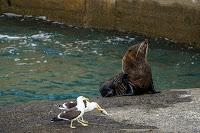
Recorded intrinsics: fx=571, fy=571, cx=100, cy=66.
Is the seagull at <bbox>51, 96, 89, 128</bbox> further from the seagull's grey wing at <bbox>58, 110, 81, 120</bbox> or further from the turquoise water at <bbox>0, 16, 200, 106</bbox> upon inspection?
the turquoise water at <bbox>0, 16, 200, 106</bbox>

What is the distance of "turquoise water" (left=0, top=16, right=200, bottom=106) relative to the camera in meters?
13.2

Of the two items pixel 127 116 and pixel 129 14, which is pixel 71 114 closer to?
pixel 127 116

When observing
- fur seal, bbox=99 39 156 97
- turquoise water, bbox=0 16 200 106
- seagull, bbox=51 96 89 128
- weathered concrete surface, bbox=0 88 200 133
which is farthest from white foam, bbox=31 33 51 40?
seagull, bbox=51 96 89 128

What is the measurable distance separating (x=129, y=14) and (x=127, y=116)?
1169cm

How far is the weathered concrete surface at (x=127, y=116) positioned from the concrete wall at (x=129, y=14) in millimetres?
8578

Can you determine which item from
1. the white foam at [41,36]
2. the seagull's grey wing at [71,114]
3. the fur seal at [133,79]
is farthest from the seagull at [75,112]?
the white foam at [41,36]

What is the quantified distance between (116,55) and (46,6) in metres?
5.85

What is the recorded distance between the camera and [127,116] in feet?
28.2

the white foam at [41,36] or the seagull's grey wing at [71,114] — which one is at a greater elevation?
the seagull's grey wing at [71,114]

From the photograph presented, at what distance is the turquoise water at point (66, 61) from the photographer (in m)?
13.2

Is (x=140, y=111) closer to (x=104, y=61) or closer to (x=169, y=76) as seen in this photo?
(x=169, y=76)

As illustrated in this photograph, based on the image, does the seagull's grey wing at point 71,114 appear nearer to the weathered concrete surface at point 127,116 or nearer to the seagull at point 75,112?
the seagull at point 75,112

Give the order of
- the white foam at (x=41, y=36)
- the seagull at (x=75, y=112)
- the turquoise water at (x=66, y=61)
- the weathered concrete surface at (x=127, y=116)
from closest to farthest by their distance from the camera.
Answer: the seagull at (x=75, y=112) < the weathered concrete surface at (x=127, y=116) < the turquoise water at (x=66, y=61) < the white foam at (x=41, y=36)

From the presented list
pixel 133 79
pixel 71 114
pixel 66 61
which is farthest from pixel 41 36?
pixel 71 114
